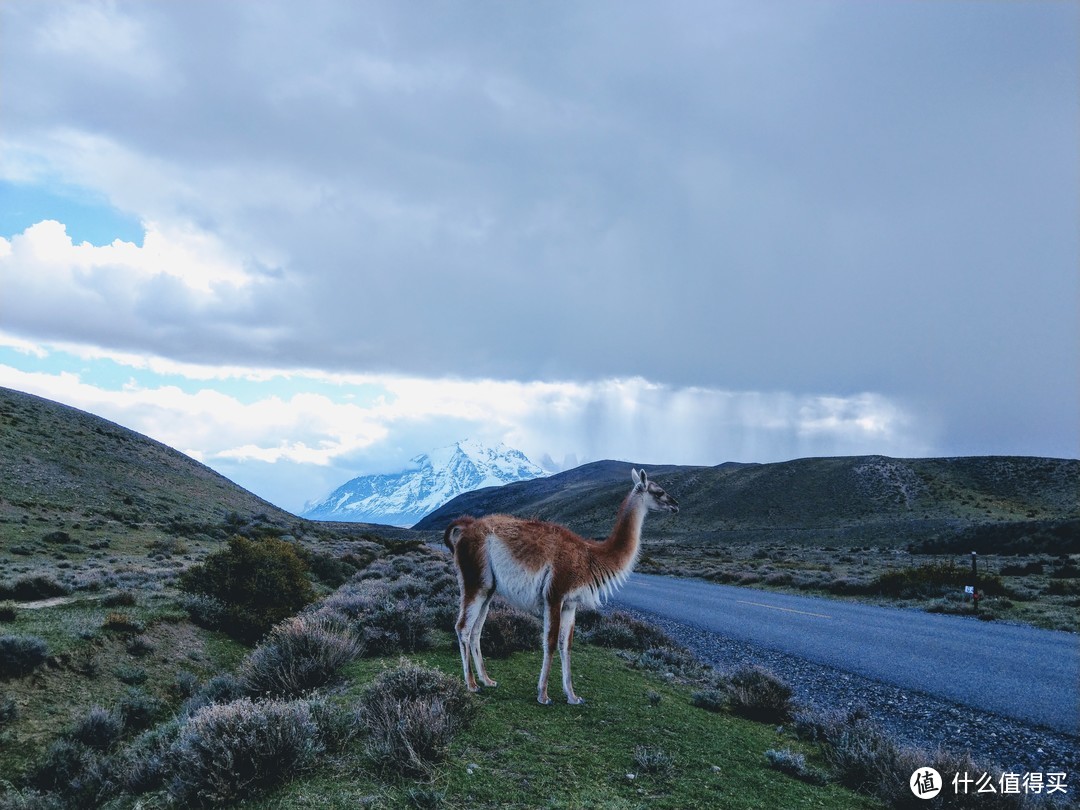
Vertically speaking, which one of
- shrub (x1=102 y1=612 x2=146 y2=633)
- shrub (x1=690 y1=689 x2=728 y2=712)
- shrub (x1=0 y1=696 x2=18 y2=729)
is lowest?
shrub (x1=0 y1=696 x2=18 y2=729)

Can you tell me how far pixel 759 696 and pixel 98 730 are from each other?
29.8ft

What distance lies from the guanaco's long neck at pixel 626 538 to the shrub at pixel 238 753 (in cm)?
404

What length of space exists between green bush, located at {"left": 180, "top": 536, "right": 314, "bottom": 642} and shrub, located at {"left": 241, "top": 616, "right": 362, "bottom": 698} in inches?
215

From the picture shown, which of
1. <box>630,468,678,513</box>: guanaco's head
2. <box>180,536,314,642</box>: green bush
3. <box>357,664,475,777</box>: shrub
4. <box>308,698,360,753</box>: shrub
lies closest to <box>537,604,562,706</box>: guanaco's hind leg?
<box>357,664,475,777</box>: shrub

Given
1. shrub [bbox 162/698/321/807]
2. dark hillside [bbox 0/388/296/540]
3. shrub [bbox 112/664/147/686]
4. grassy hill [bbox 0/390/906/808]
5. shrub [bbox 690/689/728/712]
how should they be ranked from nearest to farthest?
1. shrub [bbox 162/698/321/807]
2. grassy hill [bbox 0/390/906/808]
3. shrub [bbox 690/689/728/712]
4. shrub [bbox 112/664/147/686]
5. dark hillside [bbox 0/388/296/540]

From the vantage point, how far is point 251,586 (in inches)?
580

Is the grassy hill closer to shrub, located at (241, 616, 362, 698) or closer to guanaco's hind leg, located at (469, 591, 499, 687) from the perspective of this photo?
shrub, located at (241, 616, 362, 698)

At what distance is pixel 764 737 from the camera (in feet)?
24.5

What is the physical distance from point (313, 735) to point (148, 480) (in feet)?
234

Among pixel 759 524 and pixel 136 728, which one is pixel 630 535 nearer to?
pixel 136 728

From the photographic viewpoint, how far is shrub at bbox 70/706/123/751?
8109 mm

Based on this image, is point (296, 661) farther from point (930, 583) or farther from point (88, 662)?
point (930, 583)

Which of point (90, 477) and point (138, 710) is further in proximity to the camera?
point (90, 477)

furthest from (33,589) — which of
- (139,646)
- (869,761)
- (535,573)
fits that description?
(869,761)
